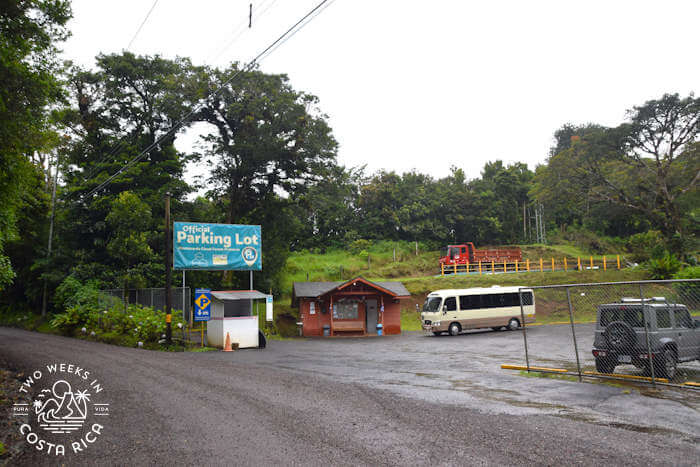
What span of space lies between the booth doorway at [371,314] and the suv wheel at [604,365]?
2194cm

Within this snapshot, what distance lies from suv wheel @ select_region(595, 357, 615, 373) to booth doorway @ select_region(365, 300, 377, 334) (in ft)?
72.0

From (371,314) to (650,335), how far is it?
77.2ft

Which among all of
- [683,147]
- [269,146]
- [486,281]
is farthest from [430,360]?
[683,147]

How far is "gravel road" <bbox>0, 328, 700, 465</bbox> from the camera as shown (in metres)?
5.60

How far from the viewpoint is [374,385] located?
10.6m

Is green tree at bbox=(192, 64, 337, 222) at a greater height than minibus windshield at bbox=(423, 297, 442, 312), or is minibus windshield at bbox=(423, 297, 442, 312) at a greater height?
green tree at bbox=(192, 64, 337, 222)

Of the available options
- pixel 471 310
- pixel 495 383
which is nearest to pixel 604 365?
pixel 495 383

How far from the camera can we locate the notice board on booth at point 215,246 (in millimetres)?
23375

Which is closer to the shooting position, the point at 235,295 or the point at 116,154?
the point at 235,295

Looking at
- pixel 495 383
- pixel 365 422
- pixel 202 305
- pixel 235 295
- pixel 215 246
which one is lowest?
pixel 495 383

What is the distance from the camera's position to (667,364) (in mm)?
9492

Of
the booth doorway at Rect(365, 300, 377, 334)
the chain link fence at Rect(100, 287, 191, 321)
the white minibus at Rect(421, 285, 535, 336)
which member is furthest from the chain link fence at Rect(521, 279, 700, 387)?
the booth doorway at Rect(365, 300, 377, 334)

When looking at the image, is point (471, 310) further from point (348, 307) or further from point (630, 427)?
point (630, 427)

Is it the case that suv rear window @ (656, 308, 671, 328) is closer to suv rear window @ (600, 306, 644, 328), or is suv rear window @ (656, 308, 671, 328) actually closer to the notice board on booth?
suv rear window @ (600, 306, 644, 328)
